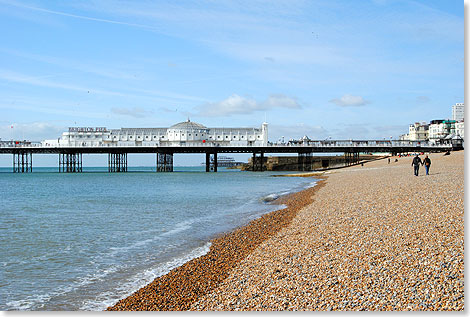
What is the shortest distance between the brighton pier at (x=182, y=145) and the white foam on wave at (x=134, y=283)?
5811 centimetres

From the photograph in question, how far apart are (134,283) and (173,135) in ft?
259

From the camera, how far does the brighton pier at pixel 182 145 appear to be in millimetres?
69812

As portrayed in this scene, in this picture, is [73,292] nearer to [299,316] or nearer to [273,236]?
[299,316]

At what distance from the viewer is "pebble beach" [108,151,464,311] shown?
5547 millimetres

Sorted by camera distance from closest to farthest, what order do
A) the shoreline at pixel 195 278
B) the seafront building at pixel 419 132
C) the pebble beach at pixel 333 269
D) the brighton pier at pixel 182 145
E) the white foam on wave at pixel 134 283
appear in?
the pebble beach at pixel 333 269, the shoreline at pixel 195 278, the white foam on wave at pixel 134 283, the brighton pier at pixel 182 145, the seafront building at pixel 419 132

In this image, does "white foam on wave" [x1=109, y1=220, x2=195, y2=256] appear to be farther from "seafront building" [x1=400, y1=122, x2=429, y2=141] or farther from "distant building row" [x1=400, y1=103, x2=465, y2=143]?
"seafront building" [x1=400, y1=122, x2=429, y2=141]

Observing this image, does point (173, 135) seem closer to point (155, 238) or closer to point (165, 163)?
point (165, 163)

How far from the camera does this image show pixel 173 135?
86.2 metres

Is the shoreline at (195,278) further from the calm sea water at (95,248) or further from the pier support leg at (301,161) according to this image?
the pier support leg at (301,161)

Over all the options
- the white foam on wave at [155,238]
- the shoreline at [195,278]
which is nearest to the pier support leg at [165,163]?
the white foam on wave at [155,238]

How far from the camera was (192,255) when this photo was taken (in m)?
10.1

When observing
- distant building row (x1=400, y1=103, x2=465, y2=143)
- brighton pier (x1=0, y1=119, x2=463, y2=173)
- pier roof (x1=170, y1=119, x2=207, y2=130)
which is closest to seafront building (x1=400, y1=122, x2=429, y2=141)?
distant building row (x1=400, y1=103, x2=465, y2=143)

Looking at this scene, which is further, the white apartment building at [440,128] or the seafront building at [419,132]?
the seafront building at [419,132]

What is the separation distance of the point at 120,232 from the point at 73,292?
20.7 ft
